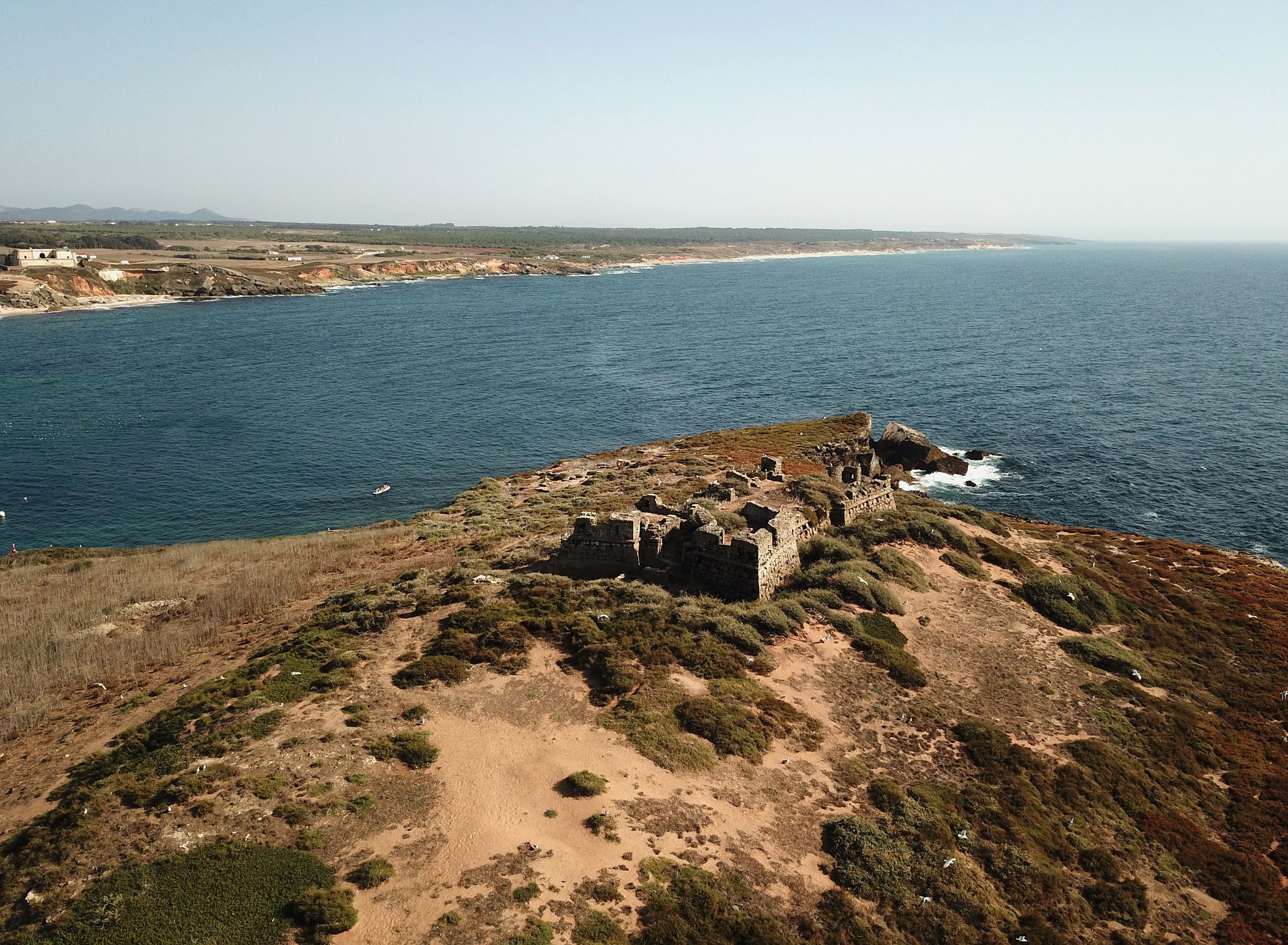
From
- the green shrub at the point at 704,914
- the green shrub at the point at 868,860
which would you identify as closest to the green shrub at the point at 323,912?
the green shrub at the point at 704,914

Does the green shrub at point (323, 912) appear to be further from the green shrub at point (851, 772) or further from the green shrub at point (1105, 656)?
the green shrub at point (1105, 656)

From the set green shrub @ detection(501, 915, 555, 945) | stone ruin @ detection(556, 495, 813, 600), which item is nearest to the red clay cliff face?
stone ruin @ detection(556, 495, 813, 600)

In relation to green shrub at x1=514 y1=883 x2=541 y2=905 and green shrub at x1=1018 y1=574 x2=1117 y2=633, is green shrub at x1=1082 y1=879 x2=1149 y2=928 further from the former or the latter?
green shrub at x1=1018 y1=574 x2=1117 y2=633

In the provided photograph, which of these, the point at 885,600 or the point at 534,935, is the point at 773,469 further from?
the point at 534,935

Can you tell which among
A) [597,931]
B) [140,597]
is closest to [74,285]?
[140,597]

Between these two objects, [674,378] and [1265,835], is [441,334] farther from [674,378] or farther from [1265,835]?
[1265,835]

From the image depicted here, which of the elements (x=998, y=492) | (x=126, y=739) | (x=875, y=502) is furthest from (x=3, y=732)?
(x=998, y=492)
